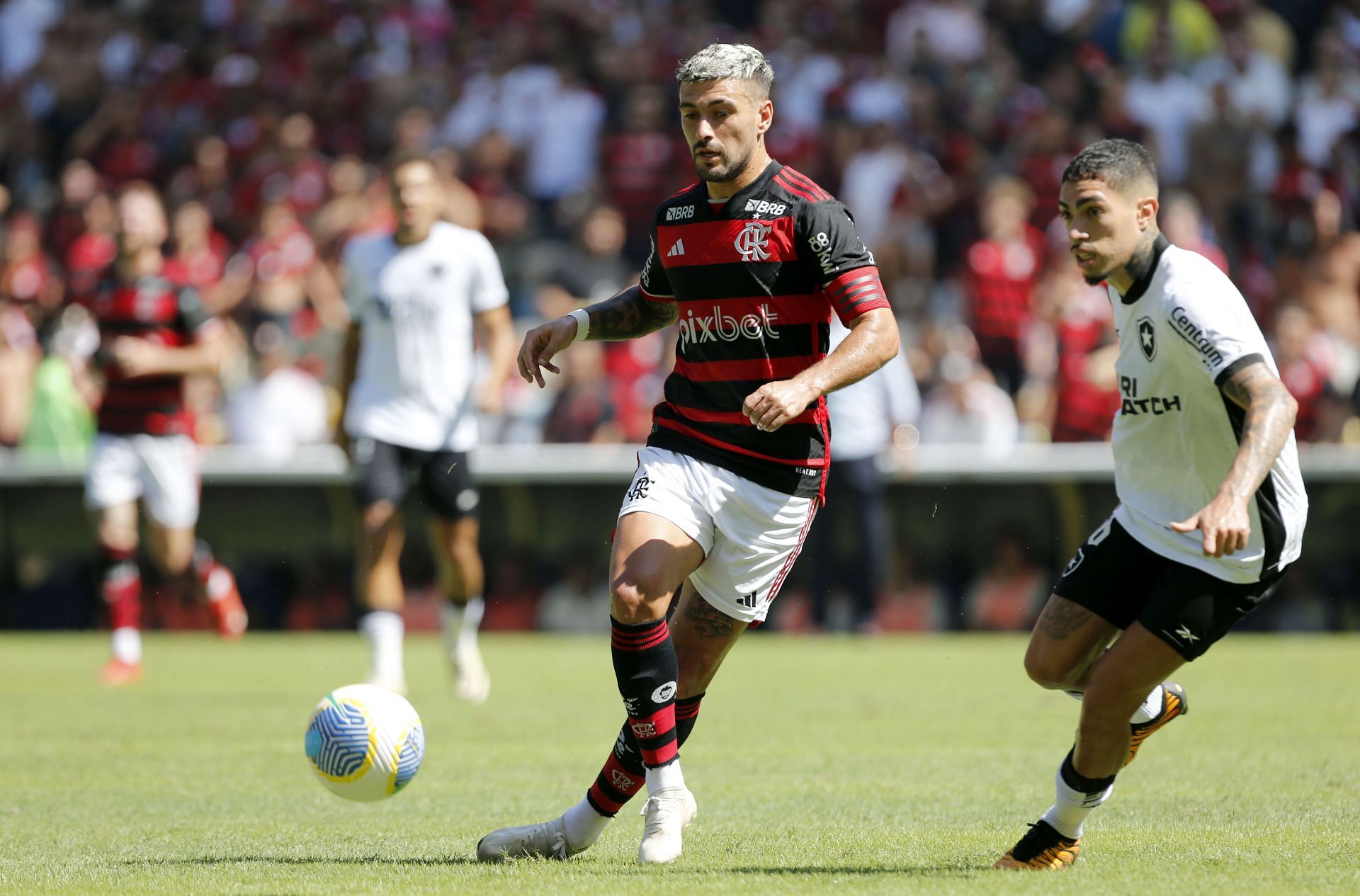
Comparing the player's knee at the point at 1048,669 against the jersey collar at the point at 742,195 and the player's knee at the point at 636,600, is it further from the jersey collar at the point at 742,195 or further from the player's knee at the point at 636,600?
the jersey collar at the point at 742,195

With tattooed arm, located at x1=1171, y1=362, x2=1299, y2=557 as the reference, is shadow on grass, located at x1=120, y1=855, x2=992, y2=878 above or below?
below

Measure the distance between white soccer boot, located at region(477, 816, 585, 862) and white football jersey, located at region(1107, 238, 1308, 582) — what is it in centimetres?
199

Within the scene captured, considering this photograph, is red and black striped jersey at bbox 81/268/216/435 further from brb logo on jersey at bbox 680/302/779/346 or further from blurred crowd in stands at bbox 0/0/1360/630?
brb logo on jersey at bbox 680/302/779/346

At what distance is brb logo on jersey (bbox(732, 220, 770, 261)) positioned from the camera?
17.5 ft

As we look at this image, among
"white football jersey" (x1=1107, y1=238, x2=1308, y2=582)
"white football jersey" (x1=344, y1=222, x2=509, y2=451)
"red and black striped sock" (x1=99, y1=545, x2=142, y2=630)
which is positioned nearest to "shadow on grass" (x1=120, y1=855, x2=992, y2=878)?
"white football jersey" (x1=1107, y1=238, x2=1308, y2=582)

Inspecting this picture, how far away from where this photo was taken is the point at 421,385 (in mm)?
9969

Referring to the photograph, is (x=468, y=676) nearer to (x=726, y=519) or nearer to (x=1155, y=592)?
(x=726, y=519)

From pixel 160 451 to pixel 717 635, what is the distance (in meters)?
7.18

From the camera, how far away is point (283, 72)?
21.2 metres

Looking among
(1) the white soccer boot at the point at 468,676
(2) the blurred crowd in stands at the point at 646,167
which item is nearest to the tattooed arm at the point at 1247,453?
(1) the white soccer boot at the point at 468,676

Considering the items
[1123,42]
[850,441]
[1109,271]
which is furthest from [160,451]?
[1123,42]

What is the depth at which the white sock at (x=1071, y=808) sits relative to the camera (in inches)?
197

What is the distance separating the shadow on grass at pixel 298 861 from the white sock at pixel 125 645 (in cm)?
622

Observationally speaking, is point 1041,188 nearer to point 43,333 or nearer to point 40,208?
point 43,333
